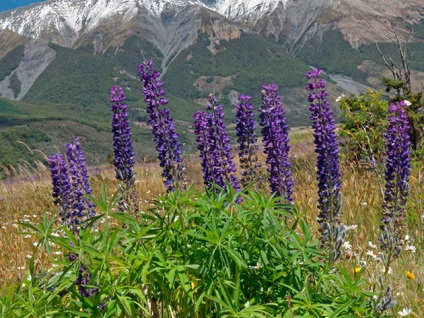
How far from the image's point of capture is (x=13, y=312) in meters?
2.67

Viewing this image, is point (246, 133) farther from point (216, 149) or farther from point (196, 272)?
point (196, 272)

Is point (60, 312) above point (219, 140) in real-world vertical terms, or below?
below

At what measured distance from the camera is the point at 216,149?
18.2ft

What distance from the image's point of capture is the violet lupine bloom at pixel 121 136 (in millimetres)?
6344

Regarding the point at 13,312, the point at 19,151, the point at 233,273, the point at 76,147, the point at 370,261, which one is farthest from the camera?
the point at 19,151

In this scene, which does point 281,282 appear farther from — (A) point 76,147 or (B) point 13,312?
(A) point 76,147

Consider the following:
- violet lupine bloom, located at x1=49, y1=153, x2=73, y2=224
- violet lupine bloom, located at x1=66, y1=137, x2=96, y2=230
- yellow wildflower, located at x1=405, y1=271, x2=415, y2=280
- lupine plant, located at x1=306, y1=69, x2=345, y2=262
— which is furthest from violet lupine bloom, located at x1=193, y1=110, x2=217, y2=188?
yellow wildflower, located at x1=405, y1=271, x2=415, y2=280

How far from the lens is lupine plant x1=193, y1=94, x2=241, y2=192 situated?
5.51 meters

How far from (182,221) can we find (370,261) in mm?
2167

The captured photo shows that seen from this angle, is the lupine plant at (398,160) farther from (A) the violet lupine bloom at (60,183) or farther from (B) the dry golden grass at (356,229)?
(A) the violet lupine bloom at (60,183)

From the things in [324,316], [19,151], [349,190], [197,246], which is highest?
[197,246]

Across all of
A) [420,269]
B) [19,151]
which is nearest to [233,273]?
[420,269]

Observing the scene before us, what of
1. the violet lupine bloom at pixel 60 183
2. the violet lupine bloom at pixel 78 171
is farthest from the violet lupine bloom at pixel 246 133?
the violet lupine bloom at pixel 78 171

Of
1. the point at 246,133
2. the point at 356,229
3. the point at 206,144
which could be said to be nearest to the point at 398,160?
the point at 356,229
